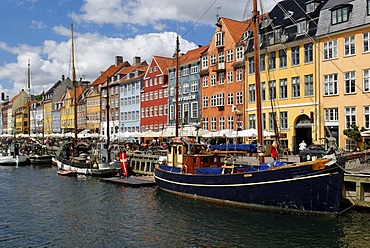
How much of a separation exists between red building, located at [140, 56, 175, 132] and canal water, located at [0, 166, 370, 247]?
38151 millimetres

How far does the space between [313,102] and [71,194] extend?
23486 mm

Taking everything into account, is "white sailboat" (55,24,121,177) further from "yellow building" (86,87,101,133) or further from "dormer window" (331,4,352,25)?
"yellow building" (86,87,101,133)

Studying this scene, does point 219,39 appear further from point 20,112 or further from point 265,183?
point 20,112

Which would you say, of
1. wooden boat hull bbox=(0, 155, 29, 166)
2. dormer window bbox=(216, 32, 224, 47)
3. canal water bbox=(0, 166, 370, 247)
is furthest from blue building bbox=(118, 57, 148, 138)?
canal water bbox=(0, 166, 370, 247)

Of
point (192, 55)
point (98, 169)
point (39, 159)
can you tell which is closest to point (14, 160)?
point (39, 159)

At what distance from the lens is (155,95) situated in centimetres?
7150

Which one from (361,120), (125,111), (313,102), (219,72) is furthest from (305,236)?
(125,111)

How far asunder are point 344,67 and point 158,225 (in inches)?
1000

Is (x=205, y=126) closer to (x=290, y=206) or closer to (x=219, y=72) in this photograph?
(x=219, y=72)

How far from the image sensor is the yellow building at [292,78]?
4288 cm

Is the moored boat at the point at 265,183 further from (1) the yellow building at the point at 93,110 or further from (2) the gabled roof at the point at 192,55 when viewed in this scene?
(1) the yellow building at the point at 93,110

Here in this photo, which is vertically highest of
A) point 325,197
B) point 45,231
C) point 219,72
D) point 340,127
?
point 219,72

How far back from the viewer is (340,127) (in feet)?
132

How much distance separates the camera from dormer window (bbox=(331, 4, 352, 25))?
3988cm
